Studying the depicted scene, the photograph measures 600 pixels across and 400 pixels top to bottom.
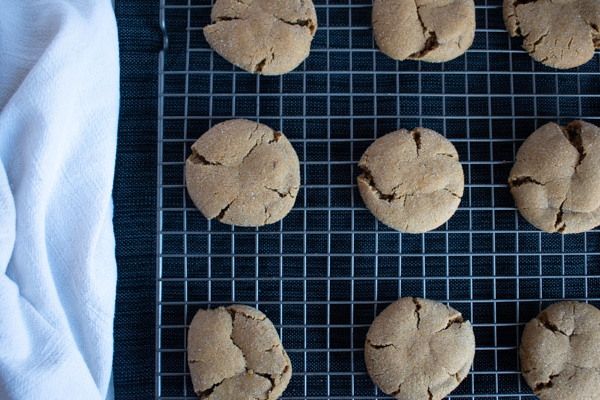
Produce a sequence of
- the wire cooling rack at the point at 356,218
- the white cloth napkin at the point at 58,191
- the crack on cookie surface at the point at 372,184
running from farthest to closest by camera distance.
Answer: the wire cooling rack at the point at 356,218 < the crack on cookie surface at the point at 372,184 < the white cloth napkin at the point at 58,191

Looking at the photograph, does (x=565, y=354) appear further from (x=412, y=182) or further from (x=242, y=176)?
(x=242, y=176)

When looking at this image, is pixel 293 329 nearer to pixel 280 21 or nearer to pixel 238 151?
pixel 238 151

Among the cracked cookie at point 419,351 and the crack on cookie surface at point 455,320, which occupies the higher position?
the crack on cookie surface at point 455,320

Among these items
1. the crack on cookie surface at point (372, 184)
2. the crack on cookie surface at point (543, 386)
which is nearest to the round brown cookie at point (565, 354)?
the crack on cookie surface at point (543, 386)

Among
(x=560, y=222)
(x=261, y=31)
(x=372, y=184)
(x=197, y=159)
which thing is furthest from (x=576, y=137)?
(x=197, y=159)

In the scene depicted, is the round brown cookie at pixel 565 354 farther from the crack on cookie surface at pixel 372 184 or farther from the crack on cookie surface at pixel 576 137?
the crack on cookie surface at pixel 372 184

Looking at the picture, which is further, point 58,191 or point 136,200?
point 136,200
